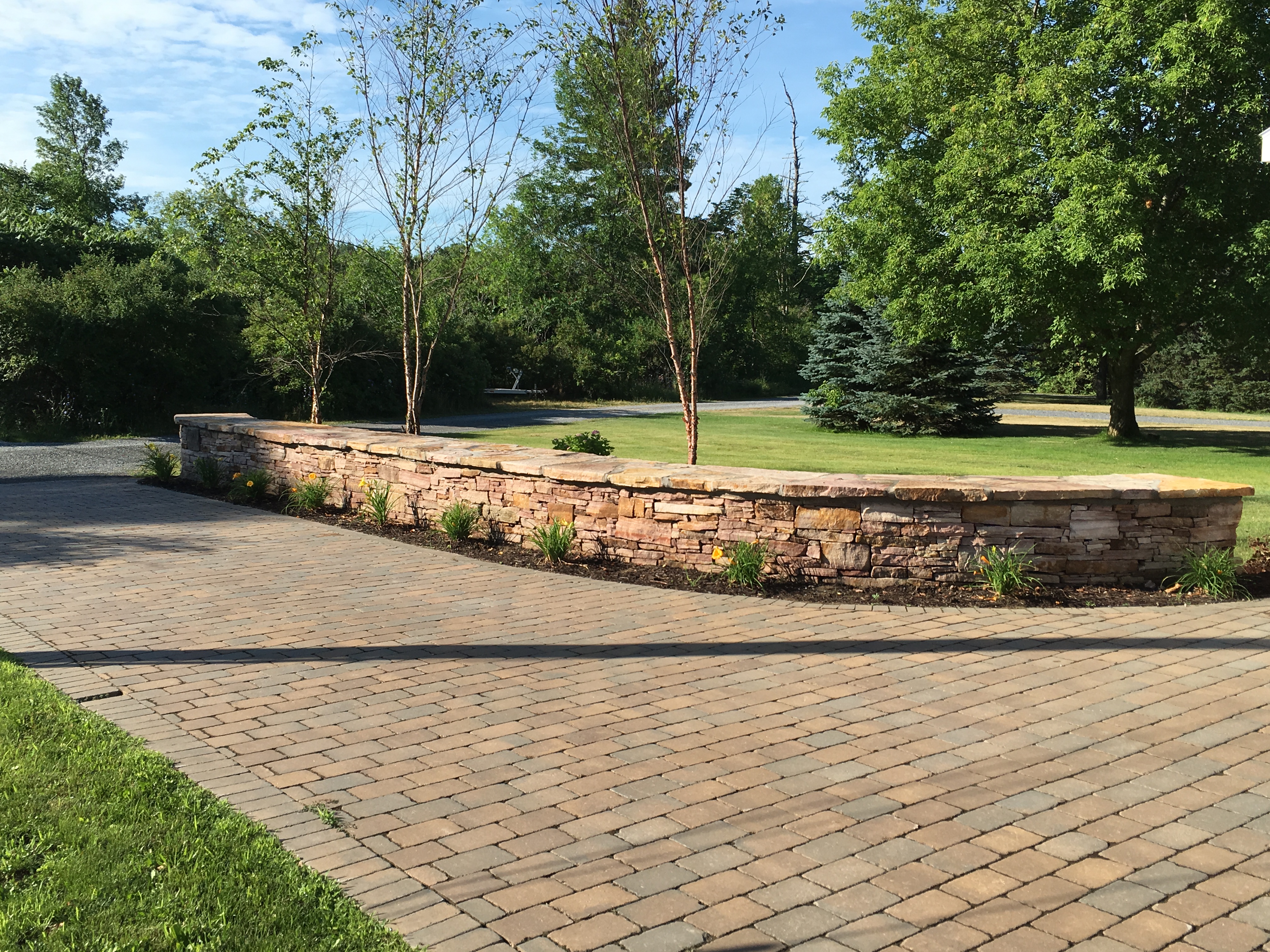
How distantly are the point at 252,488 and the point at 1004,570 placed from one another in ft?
26.4

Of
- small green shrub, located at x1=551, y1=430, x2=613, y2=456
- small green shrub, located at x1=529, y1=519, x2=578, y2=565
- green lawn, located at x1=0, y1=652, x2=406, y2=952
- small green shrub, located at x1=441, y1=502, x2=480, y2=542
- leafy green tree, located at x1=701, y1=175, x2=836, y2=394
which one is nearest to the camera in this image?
green lawn, located at x1=0, y1=652, x2=406, y2=952

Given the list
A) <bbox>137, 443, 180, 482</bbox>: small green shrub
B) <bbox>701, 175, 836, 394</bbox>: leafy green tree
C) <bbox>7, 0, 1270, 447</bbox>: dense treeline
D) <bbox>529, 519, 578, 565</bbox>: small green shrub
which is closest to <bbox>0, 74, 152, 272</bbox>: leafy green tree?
<bbox>7, 0, 1270, 447</bbox>: dense treeline

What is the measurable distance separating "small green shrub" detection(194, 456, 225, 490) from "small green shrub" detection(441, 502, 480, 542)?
4.58 metres

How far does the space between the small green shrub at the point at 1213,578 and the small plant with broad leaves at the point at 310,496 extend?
7.66 meters

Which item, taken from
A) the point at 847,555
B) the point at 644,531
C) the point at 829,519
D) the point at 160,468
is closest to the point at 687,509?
the point at 644,531

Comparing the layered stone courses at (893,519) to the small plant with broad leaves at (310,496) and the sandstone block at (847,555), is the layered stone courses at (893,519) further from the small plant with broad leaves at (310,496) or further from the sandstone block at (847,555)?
the small plant with broad leaves at (310,496)

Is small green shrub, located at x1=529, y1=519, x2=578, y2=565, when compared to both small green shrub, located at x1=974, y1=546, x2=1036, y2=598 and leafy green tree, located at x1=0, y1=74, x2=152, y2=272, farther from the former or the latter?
leafy green tree, located at x1=0, y1=74, x2=152, y2=272

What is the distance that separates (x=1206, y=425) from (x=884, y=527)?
22374 mm

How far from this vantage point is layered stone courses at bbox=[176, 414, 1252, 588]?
6.67 metres

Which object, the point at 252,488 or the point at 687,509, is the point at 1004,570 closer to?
the point at 687,509

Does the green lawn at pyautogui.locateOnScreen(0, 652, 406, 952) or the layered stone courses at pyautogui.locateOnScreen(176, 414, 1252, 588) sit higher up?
the layered stone courses at pyautogui.locateOnScreen(176, 414, 1252, 588)

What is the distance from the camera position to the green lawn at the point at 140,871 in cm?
267

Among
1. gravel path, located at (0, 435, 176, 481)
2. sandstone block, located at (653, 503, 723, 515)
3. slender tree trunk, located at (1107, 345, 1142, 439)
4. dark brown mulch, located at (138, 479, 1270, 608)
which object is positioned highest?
slender tree trunk, located at (1107, 345, 1142, 439)

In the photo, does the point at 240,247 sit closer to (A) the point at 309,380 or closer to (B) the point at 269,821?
(A) the point at 309,380
